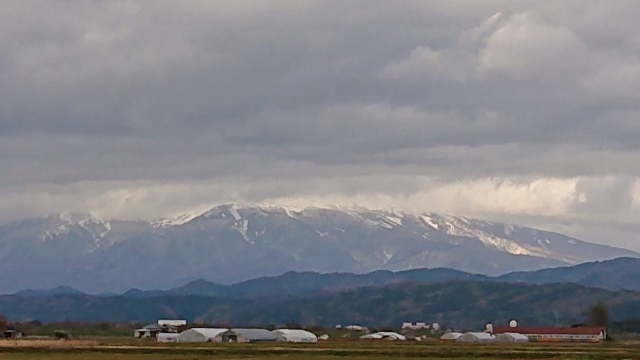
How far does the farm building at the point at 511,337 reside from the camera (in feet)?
618

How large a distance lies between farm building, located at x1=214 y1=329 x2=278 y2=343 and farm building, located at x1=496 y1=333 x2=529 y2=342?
113ft

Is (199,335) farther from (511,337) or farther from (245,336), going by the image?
(511,337)

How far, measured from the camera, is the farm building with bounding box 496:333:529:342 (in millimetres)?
188337

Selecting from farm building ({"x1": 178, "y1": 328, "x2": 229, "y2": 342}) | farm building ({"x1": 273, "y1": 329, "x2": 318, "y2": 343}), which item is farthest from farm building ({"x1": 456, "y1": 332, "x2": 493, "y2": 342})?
farm building ({"x1": 178, "y1": 328, "x2": 229, "y2": 342})

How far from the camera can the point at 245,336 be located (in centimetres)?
18062

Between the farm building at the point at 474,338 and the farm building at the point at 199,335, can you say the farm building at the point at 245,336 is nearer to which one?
the farm building at the point at 199,335

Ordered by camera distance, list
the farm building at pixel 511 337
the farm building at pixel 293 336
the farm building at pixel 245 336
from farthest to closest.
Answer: the farm building at pixel 511 337 < the farm building at pixel 293 336 < the farm building at pixel 245 336

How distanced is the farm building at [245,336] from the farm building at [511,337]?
34330 mm

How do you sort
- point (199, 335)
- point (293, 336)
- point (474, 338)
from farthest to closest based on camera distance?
point (293, 336) < point (474, 338) < point (199, 335)

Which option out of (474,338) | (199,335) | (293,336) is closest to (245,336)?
(199,335)

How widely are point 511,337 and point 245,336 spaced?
4121 cm

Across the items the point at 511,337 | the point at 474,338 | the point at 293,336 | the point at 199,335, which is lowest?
the point at 474,338

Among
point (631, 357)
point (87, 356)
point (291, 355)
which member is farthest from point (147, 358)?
point (631, 357)

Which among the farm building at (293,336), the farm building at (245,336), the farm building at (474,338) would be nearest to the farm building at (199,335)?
the farm building at (245,336)
